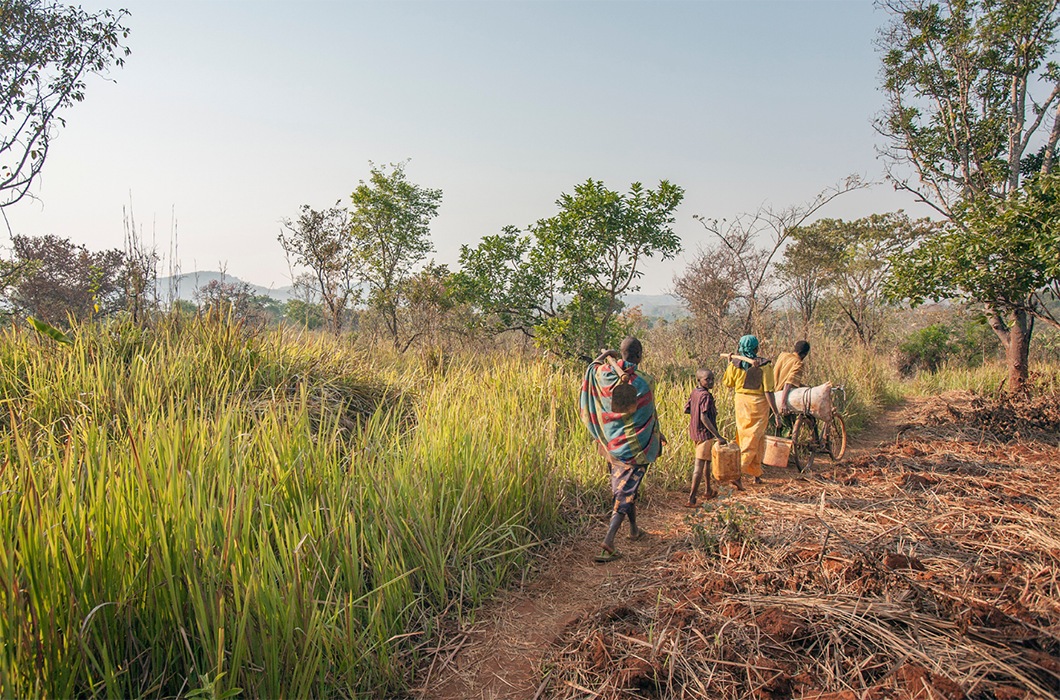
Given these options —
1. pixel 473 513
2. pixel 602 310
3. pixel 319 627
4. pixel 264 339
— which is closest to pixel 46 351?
pixel 264 339

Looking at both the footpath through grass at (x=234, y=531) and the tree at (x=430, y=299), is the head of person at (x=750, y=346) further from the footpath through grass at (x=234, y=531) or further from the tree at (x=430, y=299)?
the tree at (x=430, y=299)

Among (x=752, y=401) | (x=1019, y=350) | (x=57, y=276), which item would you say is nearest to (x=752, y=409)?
(x=752, y=401)

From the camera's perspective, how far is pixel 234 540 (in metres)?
2.05

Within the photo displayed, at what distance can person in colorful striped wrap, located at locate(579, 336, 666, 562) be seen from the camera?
4.13 metres

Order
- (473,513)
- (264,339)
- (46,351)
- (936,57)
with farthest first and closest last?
(936,57)
(264,339)
(46,351)
(473,513)

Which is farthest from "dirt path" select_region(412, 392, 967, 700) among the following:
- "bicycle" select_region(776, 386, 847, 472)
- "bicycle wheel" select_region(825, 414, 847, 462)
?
"bicycle wheel" select_region(825, 414, 847, 462)

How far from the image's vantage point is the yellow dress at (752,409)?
5.98 metres

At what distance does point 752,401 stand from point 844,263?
45.4 ft

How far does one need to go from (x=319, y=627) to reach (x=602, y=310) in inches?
352

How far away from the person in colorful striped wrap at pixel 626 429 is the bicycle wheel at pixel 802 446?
3.30 metres

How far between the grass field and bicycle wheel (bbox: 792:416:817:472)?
10.1 feet

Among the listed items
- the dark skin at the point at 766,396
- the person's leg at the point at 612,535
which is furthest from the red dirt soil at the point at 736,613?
the dark skin at the point at 766,396

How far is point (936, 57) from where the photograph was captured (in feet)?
32.8

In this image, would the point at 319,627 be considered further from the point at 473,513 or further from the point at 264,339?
the point at 264,339
